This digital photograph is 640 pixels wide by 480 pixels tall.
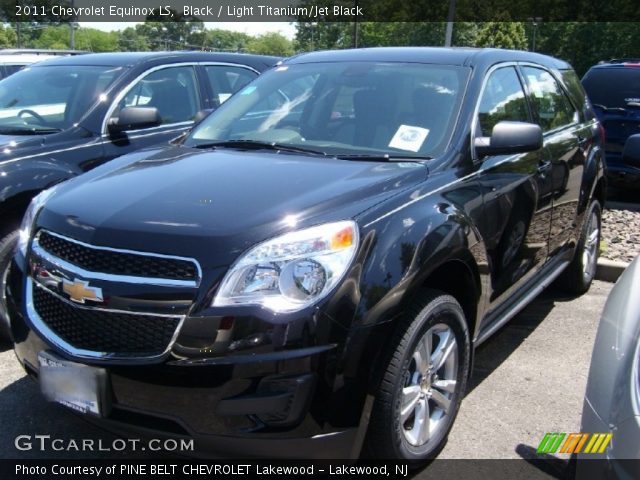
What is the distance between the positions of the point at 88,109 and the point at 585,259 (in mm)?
3959

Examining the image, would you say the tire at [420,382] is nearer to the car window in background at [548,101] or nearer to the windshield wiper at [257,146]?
the windshield wiper at [257,146]

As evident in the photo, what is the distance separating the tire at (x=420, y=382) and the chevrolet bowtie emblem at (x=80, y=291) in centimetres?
109

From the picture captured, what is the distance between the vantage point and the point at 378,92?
3590 mm

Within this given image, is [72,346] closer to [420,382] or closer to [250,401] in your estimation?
[250,401]

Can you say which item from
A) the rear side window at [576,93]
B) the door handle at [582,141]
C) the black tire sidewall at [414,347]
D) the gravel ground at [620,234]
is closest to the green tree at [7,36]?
the gravel ground at [620,234]

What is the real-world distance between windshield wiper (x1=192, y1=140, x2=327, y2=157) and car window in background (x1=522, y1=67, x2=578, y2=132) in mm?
1710

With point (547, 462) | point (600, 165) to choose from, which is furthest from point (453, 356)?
point (600, 165)

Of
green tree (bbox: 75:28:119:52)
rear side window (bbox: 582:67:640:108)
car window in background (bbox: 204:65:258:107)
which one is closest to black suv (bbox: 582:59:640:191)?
rear side window (bbox: 582:67:640:108)

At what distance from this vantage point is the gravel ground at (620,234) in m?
5.93

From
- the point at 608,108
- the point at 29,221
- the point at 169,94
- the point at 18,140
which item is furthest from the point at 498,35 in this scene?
the point at 29,221

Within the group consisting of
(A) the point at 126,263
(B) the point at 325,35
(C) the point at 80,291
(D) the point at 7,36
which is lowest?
(D) the point at 7,36

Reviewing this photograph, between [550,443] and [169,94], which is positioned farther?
[169,94]

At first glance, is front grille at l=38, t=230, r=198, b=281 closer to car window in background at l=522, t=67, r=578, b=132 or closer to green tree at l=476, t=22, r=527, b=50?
car window in background at l=522, t=67, r=578, b=132

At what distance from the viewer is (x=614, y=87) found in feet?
27.9
